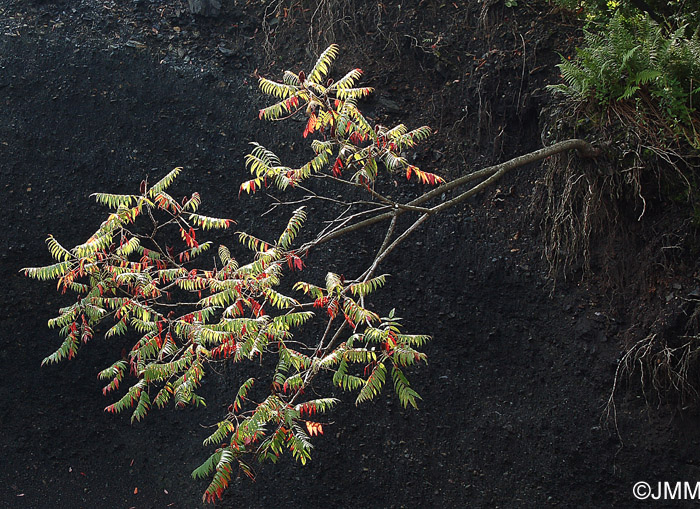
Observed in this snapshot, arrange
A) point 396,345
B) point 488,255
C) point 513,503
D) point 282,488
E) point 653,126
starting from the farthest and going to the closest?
1. point 488,255
2. point 282,488
3. point 513,503
4. point 653,126
5. point 396,345

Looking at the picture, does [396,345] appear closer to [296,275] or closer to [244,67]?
[296,275]

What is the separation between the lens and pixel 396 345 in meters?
2.95

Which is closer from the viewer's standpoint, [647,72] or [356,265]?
[647,72]

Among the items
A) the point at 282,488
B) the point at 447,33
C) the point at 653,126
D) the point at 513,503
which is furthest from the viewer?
the point at 447,33

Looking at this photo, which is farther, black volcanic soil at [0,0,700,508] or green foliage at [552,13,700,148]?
black volcanic soil at [0,0,700,508]

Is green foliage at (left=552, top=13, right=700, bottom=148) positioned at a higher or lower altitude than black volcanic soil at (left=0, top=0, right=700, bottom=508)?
higher

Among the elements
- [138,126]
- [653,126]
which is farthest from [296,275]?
[653,126]

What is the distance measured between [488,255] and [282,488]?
3033 millimetres

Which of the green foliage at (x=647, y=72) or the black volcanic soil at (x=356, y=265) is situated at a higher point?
the green foliage at (x=647, y=72)

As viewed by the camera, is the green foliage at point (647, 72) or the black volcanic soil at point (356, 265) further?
the black volcanic soil at point (356, 265)

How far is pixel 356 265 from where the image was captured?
6.07 meters

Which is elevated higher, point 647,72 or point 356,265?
point 647,72

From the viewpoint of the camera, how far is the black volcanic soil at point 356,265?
5309 mm

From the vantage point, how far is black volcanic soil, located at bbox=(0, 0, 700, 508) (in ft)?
17.4
